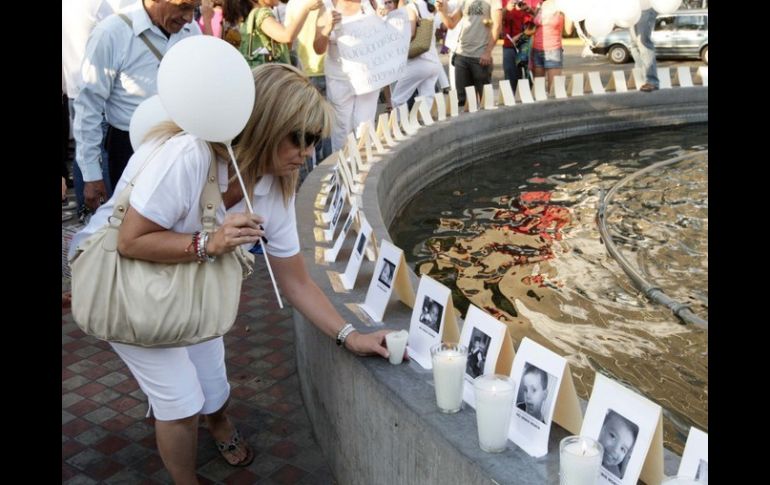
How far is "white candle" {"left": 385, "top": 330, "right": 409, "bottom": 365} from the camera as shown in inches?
105

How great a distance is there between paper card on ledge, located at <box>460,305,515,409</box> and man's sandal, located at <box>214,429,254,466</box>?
1227mm

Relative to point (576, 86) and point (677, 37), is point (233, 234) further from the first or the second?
point (677, 37)

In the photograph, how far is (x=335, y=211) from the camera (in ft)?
14.9

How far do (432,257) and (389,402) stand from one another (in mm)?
3285

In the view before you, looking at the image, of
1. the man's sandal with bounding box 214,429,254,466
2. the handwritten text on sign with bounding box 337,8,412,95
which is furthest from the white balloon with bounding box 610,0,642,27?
the man's sandal with bounding box 214,429,254,466

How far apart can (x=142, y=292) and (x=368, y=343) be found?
0.77 m

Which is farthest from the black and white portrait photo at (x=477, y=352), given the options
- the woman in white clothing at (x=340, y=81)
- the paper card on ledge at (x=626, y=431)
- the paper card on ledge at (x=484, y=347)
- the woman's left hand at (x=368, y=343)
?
the woman in white clothing at (x=340, y=81)

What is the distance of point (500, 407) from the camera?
2.07m

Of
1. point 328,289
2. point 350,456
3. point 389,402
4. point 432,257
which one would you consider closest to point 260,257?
point 432,257

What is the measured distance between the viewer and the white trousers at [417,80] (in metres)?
8.63

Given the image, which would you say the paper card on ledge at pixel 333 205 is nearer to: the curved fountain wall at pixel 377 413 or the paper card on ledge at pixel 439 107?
the curved fountain wall at pixel 377 413

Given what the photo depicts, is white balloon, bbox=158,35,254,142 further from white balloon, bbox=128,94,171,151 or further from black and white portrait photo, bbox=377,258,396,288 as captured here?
black and white portrait photo, bbox=377,258,396,288

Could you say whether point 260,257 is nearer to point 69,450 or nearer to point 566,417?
point 69,450

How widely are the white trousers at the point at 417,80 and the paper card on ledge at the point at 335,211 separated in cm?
409
